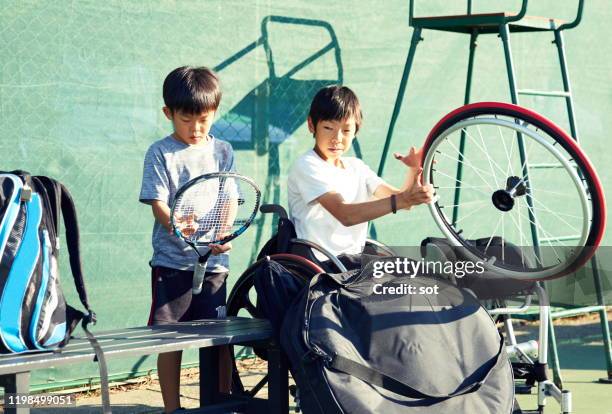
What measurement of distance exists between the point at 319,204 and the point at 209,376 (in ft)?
2.36

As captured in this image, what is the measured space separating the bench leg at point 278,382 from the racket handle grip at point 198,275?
32 cm

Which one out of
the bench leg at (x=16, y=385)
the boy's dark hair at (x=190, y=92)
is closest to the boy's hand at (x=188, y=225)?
the boy's dark hair at (x=190, y=92)

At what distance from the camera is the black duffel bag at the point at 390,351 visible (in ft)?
10.3

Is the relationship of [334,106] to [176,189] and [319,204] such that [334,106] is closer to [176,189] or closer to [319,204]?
[319,204]

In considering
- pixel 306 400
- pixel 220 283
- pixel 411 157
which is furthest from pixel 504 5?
pixel 306 400

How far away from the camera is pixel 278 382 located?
3.43 m

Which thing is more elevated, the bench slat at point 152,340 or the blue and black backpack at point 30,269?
the blue and black backpack at point 30,269

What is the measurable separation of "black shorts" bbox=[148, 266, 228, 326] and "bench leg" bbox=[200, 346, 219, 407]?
18cm

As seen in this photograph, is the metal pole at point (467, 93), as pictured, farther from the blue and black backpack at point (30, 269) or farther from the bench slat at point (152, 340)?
the blue and black backpack at point (30, 269)

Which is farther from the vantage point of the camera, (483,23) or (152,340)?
(483,23)

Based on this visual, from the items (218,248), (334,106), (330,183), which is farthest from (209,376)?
(334,106)

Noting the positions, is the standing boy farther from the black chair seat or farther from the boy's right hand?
the black chair seat

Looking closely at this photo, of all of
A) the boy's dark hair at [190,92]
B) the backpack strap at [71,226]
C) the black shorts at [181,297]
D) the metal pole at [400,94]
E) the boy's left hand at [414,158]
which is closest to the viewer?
the backpack strap at [71,226]

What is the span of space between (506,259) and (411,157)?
649 millimetres
